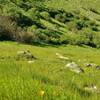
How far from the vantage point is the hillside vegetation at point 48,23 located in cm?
10754

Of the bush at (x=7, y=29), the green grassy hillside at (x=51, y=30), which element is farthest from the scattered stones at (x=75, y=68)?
the bush at (x=7, y=29)

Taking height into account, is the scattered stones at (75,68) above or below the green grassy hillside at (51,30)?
above

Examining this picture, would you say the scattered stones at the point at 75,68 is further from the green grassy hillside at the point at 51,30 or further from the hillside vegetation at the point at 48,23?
the hillside vegetation at the point at 48,23

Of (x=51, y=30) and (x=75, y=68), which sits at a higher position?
(x=75, y=68)


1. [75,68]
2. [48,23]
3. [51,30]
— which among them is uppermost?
[75,68]

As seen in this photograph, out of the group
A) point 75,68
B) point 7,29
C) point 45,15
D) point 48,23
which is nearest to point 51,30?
point 48,23

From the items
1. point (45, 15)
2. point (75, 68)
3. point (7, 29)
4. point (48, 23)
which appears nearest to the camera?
point (75, 68)

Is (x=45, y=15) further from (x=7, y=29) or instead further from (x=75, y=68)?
(x=75, y=68)

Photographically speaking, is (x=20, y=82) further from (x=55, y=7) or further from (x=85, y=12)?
(x=85, y=12)

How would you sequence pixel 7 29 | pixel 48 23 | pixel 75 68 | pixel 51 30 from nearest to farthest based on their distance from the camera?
pixel 75 68 < pixel 7 29 < pixel 51 30 < pixel 48 23

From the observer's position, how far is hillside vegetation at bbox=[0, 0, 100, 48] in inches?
4234

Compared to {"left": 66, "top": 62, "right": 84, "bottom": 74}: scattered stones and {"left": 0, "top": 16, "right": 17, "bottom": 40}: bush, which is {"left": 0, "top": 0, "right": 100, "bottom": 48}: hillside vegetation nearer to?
{"left": 0, "top": 16, "right": 17, "bottom": 40}: bush

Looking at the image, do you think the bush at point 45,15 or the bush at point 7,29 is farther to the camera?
the bush at point 45,15

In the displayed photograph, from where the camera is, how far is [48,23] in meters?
128
